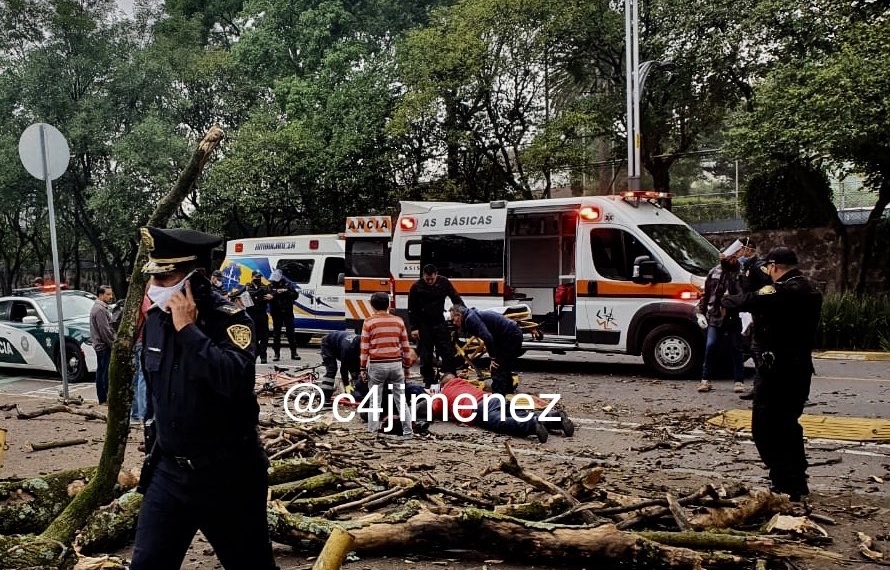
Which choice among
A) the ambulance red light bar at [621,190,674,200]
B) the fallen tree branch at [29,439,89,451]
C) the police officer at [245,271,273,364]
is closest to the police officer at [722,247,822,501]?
the ambulance red light bar at [621,190,674,200]

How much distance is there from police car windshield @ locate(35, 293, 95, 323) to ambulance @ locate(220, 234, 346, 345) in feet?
9.51

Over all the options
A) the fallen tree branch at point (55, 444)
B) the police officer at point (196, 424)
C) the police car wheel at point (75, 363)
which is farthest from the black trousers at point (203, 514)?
the police car wheel at point (75, 363)

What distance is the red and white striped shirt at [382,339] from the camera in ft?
24.8

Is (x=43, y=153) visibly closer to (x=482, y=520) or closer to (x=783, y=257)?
(x=482, y=520)

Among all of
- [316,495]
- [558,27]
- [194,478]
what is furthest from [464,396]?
[558,27]

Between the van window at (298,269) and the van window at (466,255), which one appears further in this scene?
the van window at (298,269)

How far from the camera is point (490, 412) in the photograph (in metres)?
7.78

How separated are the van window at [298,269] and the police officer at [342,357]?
665cm

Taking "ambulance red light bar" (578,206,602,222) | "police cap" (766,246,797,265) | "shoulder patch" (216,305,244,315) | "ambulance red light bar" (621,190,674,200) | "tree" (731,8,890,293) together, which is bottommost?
"shoulder patch" (216,305,244,315)

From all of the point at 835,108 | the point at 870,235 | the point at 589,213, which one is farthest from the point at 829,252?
the point at 589,213

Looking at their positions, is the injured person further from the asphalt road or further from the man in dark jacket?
the man in dark jacket

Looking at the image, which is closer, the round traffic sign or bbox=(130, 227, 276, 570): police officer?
bbox=(130, 227, 276, 570): police officer

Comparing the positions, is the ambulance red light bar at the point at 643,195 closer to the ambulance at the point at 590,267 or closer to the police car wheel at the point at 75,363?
the ambulance at the point at 590,267

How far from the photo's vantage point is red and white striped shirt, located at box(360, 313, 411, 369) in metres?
7.55
